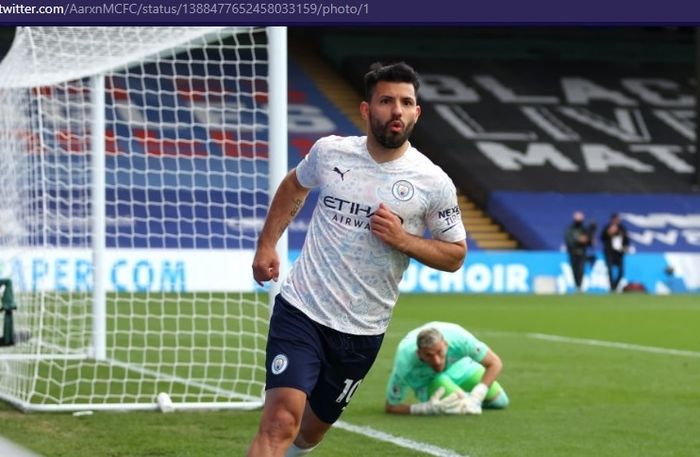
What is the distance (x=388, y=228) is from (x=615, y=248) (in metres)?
25.7

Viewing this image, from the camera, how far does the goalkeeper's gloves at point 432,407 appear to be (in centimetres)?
1030

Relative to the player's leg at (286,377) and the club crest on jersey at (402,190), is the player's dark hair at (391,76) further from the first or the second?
the player's leg at (286,377)

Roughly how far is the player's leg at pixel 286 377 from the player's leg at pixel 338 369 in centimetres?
9

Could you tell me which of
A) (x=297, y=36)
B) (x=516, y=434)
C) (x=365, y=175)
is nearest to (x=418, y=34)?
(x=297, y=36)

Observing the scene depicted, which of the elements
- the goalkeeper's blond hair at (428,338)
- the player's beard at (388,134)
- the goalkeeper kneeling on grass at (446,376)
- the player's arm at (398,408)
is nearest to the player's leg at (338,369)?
the player's beard at (388,134)

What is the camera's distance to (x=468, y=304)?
2516cm

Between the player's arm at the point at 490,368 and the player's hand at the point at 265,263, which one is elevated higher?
the player's hand at the point at 265,263

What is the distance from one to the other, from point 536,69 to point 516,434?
112 ft

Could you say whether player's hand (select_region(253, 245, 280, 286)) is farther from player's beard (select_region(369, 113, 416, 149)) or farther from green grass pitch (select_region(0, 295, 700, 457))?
green grass pitch (select_region(0, 295, 700, 457))

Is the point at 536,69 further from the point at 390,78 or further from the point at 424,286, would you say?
the point at 390,78

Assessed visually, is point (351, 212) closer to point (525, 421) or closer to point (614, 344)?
point (525, 421)

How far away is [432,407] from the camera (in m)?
10.3
